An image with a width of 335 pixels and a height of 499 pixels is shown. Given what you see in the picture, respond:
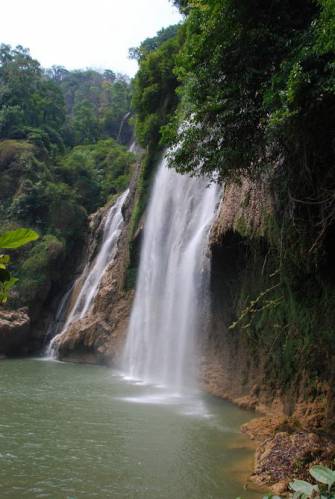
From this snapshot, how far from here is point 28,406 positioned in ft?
30.4

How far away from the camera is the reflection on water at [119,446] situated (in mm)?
5250

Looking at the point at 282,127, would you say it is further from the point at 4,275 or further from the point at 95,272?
the point at 95,272

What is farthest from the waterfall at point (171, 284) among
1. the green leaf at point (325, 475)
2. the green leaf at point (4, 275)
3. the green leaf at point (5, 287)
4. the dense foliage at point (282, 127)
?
the green leaf at point (4, 275)

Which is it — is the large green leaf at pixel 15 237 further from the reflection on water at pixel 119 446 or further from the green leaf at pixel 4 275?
the reflection on water at pixel 119 446

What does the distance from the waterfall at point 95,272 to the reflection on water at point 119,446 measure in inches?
342

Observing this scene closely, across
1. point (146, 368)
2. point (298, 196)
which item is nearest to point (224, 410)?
point (298, 196)

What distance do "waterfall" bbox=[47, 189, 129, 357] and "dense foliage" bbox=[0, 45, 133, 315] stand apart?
212 centimetres

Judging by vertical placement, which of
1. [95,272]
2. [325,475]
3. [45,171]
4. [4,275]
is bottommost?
[325,475]

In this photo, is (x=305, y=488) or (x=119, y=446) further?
(x=119, y=446)

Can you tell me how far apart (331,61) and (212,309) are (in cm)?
750

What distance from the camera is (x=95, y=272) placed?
20.9 m

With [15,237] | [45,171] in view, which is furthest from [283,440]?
[45,171]

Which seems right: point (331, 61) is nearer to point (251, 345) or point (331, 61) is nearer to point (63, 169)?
point (251, 345)

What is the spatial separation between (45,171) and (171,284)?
57.7 feet
